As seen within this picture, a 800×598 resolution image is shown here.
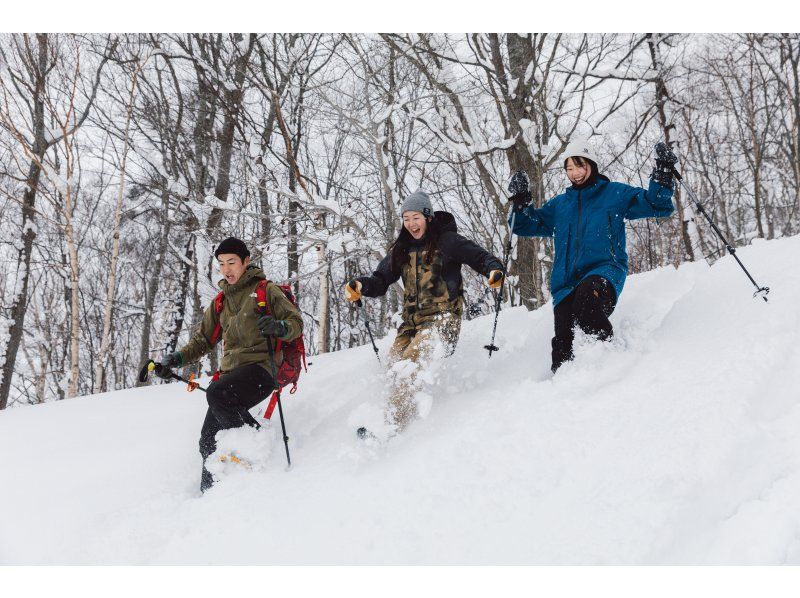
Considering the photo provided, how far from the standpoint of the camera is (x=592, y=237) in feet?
12.4

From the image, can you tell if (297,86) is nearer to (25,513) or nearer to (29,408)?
(29,408)

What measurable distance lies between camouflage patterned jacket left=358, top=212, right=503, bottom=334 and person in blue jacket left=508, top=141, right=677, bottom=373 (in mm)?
668

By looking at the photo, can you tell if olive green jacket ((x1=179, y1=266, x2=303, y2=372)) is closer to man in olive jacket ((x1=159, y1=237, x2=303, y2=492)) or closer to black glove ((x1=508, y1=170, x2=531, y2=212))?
man in olive jacket ((x1=159, y1=237, x2=303, y2=492))

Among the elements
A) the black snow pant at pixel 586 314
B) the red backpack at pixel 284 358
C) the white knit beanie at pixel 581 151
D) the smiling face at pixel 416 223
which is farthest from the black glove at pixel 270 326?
the white knit beanie at pixel 581 151

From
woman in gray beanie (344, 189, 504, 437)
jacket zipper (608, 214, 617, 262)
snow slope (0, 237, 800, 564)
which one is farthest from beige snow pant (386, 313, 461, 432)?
jacket zipper (608, 214, 617, 262)

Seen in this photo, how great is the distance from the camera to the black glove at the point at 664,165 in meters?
3.43

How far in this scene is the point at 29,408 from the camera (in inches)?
209

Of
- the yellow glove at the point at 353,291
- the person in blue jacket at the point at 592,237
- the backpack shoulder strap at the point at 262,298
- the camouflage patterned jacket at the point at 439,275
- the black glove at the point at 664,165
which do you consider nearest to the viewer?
the black glove at the point at 664,165

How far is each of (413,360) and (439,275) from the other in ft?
2.46

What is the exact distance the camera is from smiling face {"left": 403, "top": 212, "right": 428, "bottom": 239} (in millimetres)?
4023

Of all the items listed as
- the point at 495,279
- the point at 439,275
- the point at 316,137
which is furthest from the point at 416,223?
the point at 316,137

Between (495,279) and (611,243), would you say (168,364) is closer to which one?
(495,279)

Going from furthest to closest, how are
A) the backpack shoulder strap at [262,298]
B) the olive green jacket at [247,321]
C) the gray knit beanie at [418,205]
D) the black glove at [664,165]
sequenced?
1. the gray knit beanie at [418,205]
2. the olive green jacket at [247,321]
3. the backpack shoulder strap at [262,298]
4. the black glove at [664,165]

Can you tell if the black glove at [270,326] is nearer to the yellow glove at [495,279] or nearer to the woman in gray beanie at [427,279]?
the woman in gray beanie at [427,279]
